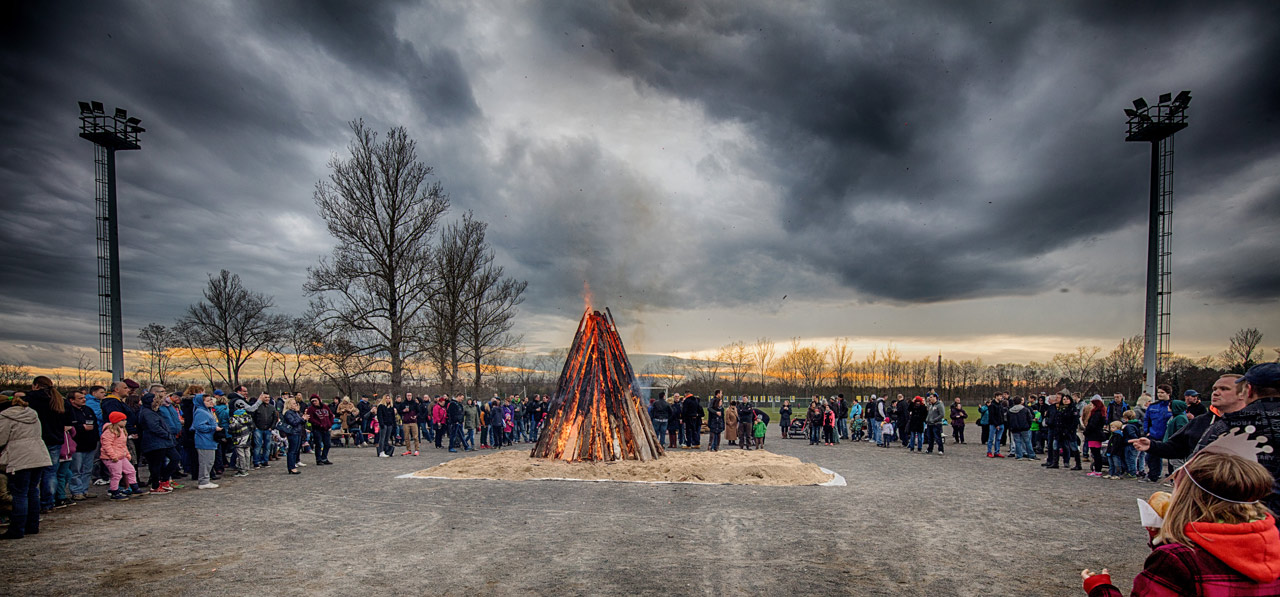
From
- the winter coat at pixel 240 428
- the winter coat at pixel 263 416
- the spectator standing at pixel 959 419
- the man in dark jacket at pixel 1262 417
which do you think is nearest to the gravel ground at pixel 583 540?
the winter coat at pixel 240 428

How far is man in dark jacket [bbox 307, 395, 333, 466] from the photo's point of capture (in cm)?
1425

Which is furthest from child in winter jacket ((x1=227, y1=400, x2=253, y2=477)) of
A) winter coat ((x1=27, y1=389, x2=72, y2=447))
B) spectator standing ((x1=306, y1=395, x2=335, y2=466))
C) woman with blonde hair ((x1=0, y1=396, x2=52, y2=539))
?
woman with blonde hair ((x1=0, y1=396, x2=52, y2=539))

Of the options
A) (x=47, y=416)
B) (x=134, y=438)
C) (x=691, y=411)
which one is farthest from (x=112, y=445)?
(x=691, y=411)

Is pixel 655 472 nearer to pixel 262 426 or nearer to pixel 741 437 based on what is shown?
pixel 741 437

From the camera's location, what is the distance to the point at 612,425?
1366 cm

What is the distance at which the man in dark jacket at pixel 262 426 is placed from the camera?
12945 millimetres

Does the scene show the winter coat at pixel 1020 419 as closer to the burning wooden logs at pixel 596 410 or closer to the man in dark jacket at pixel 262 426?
the burning wooden logs at pixel 596 410

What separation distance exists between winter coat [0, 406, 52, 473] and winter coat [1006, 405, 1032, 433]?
718 inches

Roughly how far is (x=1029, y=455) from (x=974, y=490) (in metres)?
7.31

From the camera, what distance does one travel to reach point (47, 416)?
799 cm

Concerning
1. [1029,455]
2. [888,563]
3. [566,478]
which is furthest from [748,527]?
[1029,455]

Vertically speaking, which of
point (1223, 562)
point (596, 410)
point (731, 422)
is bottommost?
point (731, 422)

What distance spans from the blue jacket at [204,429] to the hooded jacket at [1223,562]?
39.5 feet

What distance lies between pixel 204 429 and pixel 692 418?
12.0 meters
